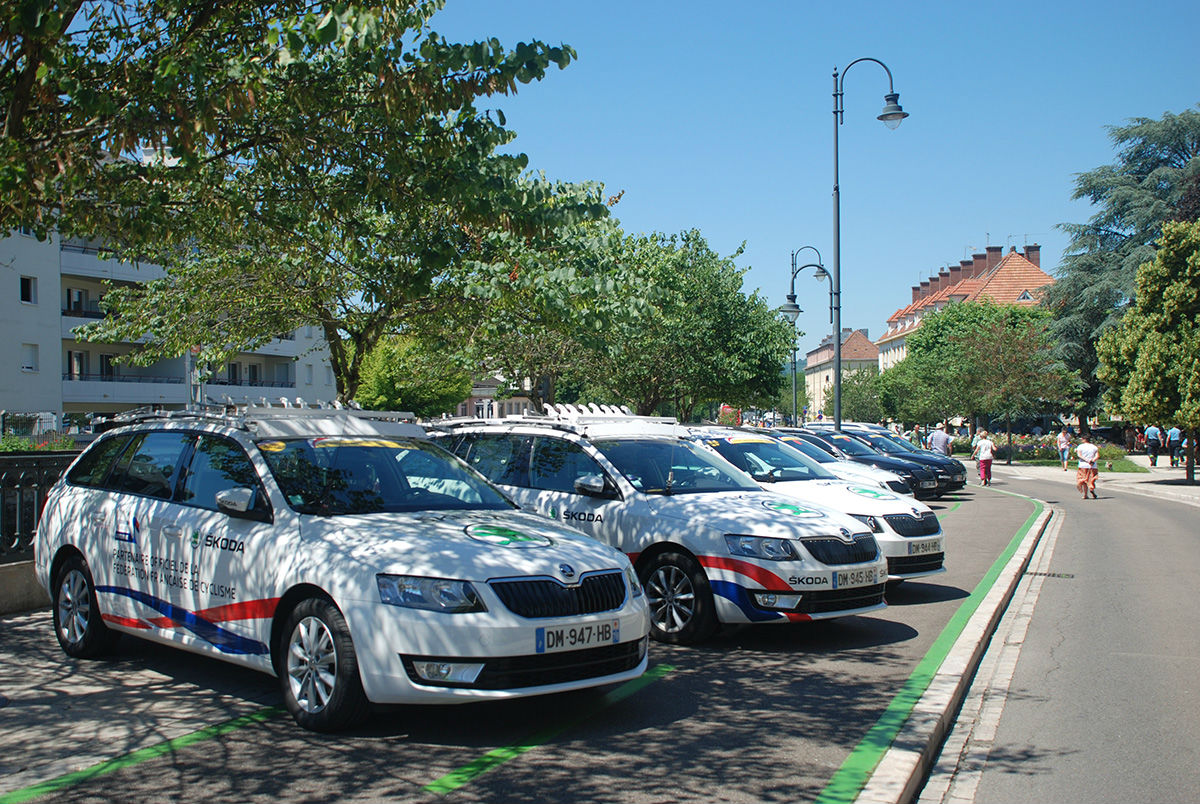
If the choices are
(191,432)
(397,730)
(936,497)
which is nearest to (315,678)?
(397,730)

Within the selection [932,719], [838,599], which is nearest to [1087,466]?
[838,599]

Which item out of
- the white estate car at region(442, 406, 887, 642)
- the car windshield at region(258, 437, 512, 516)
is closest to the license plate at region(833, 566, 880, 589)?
the white estate car at region(442, 406, 887, 642)

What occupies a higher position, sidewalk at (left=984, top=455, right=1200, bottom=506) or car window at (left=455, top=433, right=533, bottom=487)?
car window at (left=455, top=433, right=533, bottom=487)

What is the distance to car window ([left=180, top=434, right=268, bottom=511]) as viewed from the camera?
6.35 metres

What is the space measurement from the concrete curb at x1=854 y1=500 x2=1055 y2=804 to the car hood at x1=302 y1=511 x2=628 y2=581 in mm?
1792

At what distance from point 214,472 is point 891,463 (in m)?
19.1

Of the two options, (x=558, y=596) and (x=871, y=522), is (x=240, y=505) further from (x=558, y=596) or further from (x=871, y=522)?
(x=871, y=522)

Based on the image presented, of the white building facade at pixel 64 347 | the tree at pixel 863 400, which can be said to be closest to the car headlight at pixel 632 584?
the white building facade at pixel 64 347

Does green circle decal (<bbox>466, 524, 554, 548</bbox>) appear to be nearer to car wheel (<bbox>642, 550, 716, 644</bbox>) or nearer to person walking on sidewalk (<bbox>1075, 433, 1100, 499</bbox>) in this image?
car wheel (<bbox>642, 550, 716, 644</bbox>)

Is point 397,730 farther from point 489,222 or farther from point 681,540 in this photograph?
point 489,222

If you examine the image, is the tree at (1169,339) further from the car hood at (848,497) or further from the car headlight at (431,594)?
the car headlight at (431,594)

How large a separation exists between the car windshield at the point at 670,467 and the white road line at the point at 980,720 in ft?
8.02

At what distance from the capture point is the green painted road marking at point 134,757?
457 cm

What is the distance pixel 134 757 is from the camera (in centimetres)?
510
